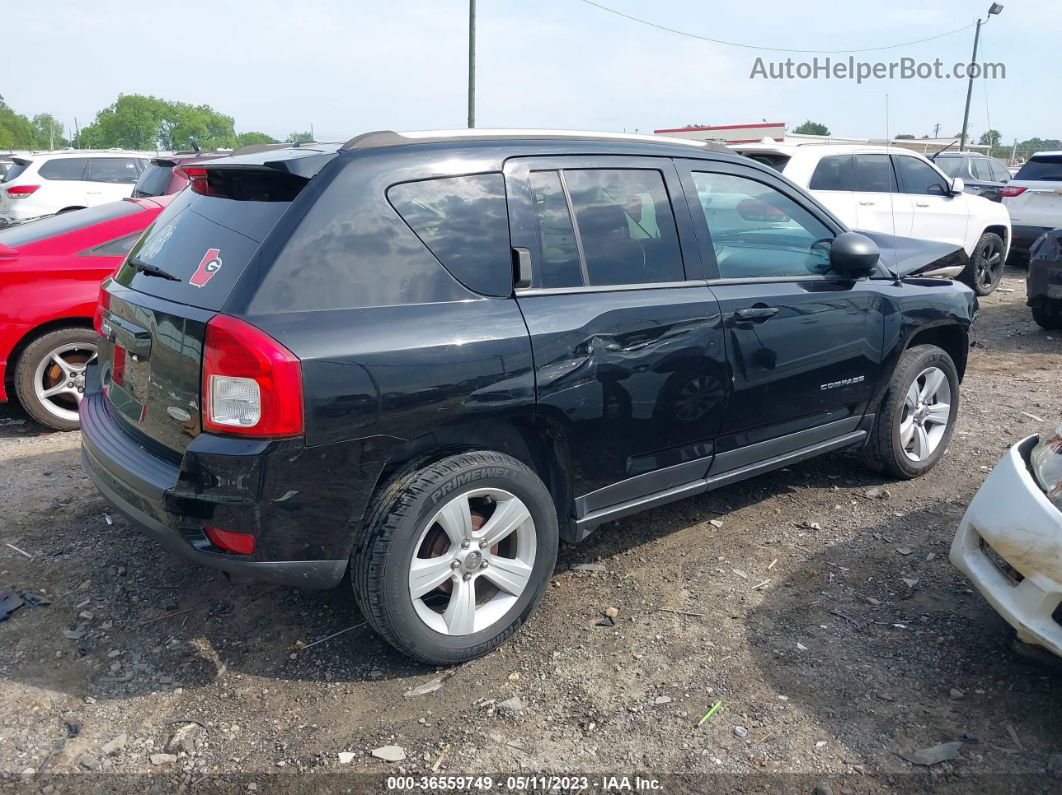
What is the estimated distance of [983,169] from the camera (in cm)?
1800

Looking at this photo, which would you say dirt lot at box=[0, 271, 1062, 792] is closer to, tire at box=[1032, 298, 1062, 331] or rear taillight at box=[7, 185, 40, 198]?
tire at box=[1032, 298, 1062, 331]

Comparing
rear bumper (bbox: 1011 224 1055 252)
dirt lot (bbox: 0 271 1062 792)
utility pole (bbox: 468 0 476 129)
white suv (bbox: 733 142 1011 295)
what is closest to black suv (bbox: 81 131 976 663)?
dirt lot (bbox: 0 271 1062 792)

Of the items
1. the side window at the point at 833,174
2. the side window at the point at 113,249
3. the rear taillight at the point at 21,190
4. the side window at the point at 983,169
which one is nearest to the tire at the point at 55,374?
the side window at the point at 113,249

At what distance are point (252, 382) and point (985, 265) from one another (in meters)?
10.4

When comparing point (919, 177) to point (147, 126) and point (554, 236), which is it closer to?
point (554, 236)

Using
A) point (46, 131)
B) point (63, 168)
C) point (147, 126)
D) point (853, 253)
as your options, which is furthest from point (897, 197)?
point (46, 131)

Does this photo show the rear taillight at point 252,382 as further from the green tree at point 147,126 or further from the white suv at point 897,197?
the green tree at point 147,126

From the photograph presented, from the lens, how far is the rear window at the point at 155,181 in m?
8.70

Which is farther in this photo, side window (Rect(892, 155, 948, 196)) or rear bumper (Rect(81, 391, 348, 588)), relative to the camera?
side window (Rect(892, 155, 948, 196))

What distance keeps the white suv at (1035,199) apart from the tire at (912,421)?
8.23 meters

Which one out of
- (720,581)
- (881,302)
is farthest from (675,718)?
(881,302)

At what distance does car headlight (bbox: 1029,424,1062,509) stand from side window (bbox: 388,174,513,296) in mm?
1957

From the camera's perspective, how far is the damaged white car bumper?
2.68 meters

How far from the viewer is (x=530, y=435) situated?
3191 mm
